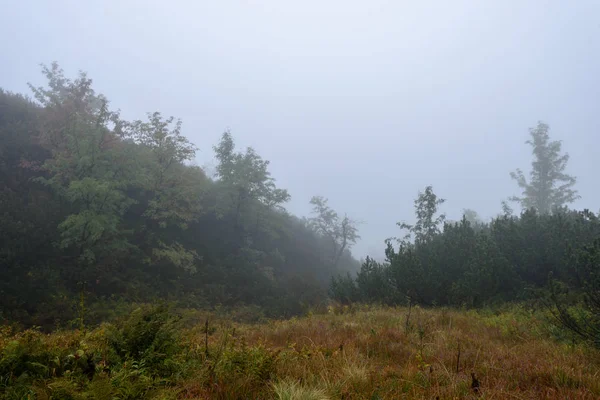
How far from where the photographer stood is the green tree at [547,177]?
3161cm

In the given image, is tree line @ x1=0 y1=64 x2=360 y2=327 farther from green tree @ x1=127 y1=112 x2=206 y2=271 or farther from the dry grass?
the dry grass

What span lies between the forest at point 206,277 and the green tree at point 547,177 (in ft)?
61.5

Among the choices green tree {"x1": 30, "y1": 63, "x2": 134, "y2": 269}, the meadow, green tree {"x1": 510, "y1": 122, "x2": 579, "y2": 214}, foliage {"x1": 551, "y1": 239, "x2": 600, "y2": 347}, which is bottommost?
the meadow

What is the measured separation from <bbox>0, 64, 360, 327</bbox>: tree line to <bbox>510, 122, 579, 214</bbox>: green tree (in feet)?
89.0

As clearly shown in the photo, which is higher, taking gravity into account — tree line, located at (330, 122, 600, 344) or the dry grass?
tree line, located at (330, 122, 600, 344)

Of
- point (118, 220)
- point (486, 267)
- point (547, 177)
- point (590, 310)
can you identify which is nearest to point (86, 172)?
point (118, 220)

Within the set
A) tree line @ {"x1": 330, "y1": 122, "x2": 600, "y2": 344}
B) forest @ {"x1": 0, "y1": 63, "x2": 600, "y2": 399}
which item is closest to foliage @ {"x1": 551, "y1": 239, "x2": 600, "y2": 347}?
forest @ {"x1": 0, "y1": 63, "x2": 600, "y2": 399}

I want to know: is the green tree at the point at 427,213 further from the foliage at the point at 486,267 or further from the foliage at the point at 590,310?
the foliage at the point at 590,310

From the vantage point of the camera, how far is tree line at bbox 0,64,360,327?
1203 centimetres

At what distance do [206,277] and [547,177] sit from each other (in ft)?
117

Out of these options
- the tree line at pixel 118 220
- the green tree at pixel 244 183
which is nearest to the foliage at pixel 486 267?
the tree line at pixel 118 220

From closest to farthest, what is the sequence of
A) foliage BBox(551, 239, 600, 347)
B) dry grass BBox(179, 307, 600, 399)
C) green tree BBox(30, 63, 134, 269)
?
dry grass BBox(179, 307, 600, 399)
foliage BBox(551, 239, 600, 347)
green tree BBox(30, 63, 134, 269)

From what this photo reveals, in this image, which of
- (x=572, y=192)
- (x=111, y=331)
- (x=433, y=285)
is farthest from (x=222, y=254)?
(x=572, y=192)

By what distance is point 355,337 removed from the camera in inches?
204
